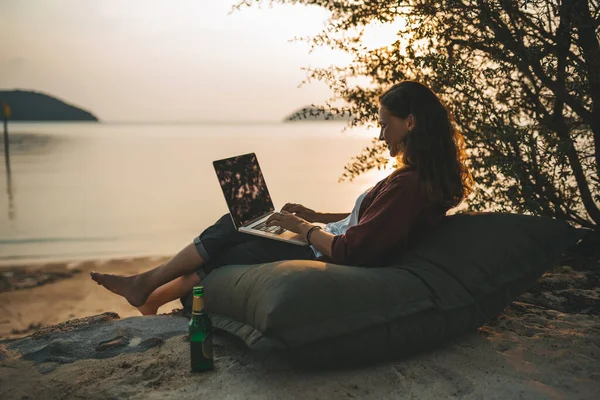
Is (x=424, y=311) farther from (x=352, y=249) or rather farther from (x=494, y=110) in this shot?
(x=494, y=110)

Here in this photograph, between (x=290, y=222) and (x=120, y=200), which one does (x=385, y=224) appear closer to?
(x=290, y=222)

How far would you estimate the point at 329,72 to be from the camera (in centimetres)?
483

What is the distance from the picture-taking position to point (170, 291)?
3463mm

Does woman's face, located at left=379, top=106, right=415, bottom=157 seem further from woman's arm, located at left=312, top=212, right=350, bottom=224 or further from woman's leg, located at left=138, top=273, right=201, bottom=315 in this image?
woman's leg, located at left=138, top=273, right=201, bottom=315

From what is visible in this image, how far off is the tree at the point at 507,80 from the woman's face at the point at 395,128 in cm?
144

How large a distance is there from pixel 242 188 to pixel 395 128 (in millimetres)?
954

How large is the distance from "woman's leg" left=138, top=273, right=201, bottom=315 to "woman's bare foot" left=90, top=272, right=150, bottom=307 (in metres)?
0.04

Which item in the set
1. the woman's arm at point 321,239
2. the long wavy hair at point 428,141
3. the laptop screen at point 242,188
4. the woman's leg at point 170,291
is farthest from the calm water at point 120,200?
the long wavy hair at point 428,141

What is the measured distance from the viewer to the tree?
428 cm

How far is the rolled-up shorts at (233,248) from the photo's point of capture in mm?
3211

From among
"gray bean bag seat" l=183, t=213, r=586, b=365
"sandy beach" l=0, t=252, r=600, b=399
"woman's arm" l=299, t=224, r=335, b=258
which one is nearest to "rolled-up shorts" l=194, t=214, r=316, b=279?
"gray bean bag seat" l=183, t=213, r=586, b=365

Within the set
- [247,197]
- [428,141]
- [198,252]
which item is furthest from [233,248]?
[428,141]

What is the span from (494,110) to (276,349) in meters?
2.89

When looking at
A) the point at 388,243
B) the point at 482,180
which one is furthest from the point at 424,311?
the point at 482,180
